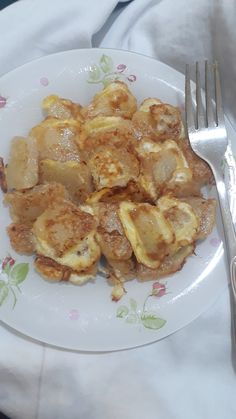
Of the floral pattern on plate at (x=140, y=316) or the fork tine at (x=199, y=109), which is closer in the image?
the floral pattern on plate at (x=140, y=316)

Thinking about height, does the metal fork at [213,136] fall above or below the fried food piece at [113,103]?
below

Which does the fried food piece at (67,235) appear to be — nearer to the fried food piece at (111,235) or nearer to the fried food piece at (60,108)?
the fried food piece at (111,235)

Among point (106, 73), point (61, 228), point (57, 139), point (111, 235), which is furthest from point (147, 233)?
point (106, 73)

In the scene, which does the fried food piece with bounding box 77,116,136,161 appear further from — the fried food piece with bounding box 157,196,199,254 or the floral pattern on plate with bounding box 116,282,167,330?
the floral pattern on plate with bounding box 116,282,167,330

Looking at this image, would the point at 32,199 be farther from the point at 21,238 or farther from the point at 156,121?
the point at 156,121

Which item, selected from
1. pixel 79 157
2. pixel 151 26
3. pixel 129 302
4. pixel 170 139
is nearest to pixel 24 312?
pixel 129 302

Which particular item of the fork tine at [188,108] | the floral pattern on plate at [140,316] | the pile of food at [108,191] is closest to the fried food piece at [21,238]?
the pile of food at [108,191]
